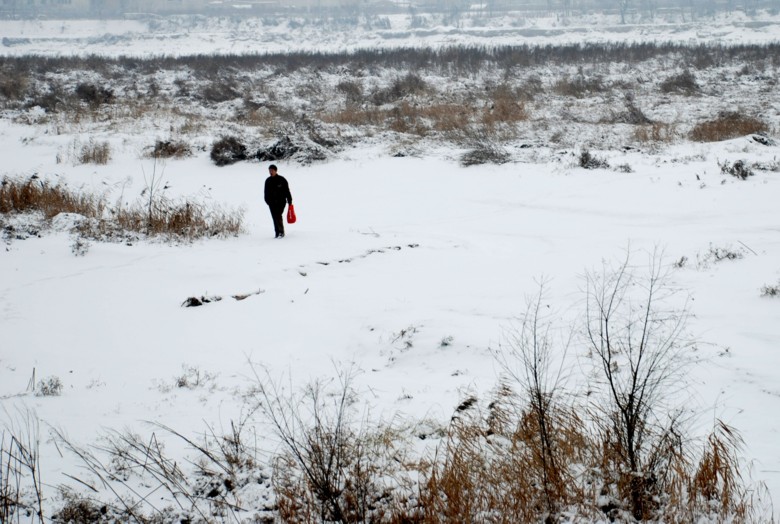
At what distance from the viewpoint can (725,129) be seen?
17.8m

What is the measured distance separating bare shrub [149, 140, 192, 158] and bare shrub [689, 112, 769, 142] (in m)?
17.0

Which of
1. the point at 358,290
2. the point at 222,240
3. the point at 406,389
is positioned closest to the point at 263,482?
the point at 406,389

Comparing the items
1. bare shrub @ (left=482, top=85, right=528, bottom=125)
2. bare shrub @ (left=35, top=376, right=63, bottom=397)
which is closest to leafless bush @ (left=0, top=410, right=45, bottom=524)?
bare shrub @ (left=35, top=376, right=63, bottom=397)

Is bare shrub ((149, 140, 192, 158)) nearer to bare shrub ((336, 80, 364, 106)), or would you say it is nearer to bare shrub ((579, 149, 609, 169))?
bare shrub ((336, 80, 364, 106))

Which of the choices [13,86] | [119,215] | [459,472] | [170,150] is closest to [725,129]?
[119,215]

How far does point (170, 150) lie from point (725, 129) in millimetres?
18700

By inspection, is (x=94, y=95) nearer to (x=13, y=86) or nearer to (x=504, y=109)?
(x=13, y=86)

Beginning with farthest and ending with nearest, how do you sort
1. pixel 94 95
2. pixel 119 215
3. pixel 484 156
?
pixel 94 95 < pixel 484 156 < pixel 119 215

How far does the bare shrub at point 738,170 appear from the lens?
39.9 ft

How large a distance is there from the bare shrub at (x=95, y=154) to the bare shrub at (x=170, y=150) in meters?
1.36

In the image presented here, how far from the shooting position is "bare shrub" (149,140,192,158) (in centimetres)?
1830

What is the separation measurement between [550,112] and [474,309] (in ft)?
63.0

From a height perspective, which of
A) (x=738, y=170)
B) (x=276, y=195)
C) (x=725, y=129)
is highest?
(x=725, y=129)

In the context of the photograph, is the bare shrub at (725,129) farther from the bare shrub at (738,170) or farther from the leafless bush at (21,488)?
the leafless bush at (21,488)
